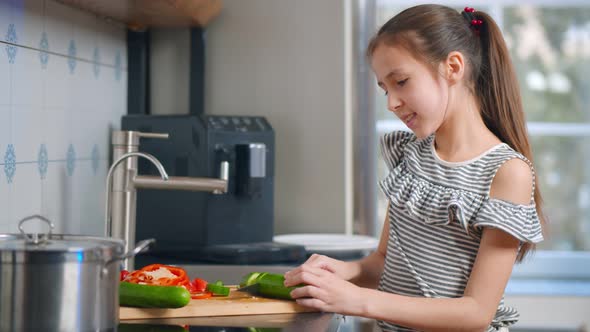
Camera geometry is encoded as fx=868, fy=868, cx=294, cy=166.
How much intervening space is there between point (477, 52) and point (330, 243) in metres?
0.80

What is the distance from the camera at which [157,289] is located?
120 centimetres

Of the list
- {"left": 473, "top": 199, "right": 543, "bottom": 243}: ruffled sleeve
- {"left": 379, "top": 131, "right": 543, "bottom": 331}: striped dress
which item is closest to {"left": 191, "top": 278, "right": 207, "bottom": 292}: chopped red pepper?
{"left": 379, "top": 131, "right": 543, "bottom": 331}: striped dress

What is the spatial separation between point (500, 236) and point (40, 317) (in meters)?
0.72

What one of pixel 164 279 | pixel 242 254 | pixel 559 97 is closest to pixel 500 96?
pixel 164 279

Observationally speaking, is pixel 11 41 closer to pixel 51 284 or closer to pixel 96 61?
pixel 96 61

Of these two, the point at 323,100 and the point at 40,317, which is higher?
the point at 323,100

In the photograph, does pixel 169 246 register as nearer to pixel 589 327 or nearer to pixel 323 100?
pixel 323 100

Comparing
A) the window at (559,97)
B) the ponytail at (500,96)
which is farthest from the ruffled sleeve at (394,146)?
the window at (559,97)

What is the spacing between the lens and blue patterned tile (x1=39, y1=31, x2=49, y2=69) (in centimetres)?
169

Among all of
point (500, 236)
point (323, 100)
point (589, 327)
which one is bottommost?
point (589, 327)

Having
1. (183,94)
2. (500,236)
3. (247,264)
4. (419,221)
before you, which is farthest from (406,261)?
(183,94)

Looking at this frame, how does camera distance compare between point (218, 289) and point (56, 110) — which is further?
point (56, 110)

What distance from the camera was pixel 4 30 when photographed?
4.95ft

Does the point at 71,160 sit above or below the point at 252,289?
above
